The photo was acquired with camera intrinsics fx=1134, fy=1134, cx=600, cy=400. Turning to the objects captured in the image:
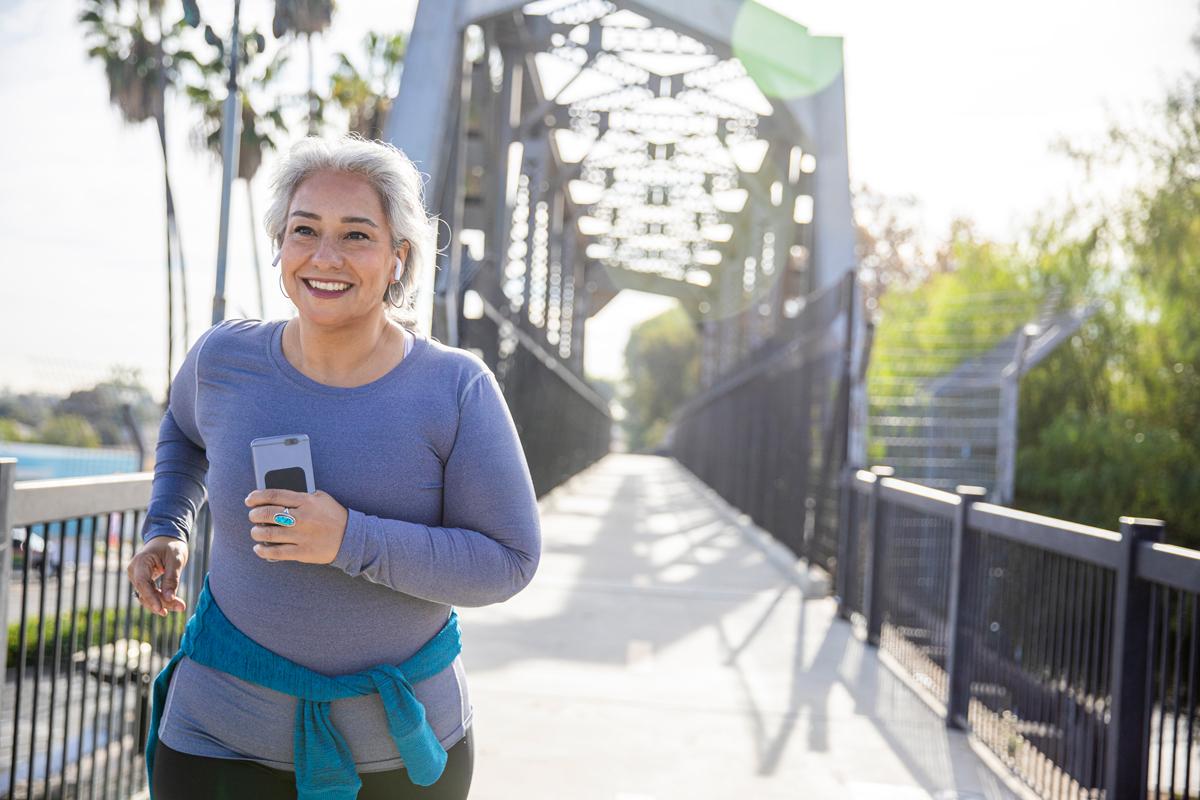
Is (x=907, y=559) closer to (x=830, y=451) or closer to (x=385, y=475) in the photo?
(x=830, y=451)

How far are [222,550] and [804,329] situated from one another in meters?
9.90

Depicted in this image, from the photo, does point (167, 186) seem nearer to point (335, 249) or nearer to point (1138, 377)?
point (1138, 377)

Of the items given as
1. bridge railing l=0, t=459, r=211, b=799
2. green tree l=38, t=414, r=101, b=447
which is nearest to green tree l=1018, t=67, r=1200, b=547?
green tree l=38, t=414, r=101, b=447

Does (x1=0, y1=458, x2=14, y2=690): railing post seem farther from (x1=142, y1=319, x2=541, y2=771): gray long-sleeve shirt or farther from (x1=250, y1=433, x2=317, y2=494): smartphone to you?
(x1=250, y1=433, x2=317, y2=494): smartphone

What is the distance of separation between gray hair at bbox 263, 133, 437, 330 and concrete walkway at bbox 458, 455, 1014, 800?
2.64 metres

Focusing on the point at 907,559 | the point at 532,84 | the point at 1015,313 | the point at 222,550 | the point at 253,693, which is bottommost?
the point at 907,559

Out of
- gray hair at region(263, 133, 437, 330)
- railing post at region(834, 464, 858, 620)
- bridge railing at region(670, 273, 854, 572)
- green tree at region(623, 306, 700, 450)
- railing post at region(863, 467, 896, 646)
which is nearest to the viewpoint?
gray hair at region(263, 133, 437, 330)

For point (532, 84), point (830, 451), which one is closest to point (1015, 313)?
point (532, 84)

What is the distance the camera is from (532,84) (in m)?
19.9

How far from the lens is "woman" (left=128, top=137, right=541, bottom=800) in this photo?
180cm

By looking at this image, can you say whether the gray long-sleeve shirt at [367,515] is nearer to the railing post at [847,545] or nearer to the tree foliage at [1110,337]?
the railing post at [847,545]

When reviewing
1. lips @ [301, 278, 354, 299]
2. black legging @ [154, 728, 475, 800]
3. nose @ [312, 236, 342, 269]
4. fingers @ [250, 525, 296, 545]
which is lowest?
black legging @ [154, 728, 475, 800]

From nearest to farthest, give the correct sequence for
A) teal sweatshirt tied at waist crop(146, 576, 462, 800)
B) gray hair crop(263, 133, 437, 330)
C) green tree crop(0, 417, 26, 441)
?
teal sweatshirt tied at waist crop(146, 576, 462, 800), gray hair crop(263, 133, 437, 330), green tree crop(0, 417, 26, 441)

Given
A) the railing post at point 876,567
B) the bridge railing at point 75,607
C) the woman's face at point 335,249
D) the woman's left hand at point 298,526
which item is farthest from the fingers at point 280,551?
the railing post at point 876,567
